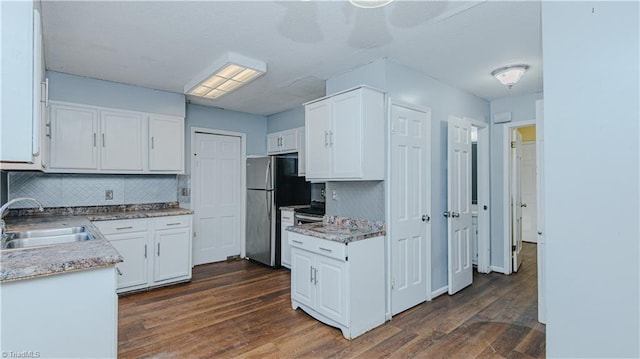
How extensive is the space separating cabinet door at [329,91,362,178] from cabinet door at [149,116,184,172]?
2.25 m

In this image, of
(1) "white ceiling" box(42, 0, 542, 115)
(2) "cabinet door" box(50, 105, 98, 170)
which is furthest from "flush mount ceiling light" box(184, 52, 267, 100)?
(2) "cabinet door" box(50, 105, 98, 170)

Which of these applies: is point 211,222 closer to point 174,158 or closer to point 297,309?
point 174,158

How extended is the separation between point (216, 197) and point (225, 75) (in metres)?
2.33

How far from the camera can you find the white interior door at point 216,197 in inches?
187

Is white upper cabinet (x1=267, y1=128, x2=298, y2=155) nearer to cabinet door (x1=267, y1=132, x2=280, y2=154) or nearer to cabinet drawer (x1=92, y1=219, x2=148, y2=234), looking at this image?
cabinet door (x1=267, y1=132, x2=280, y2=154)

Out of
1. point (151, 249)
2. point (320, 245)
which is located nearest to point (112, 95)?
point (151, 249)

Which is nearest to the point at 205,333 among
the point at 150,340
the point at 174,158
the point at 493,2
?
the point at 150,340

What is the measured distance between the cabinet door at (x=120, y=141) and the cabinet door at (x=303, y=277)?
7.65 feet

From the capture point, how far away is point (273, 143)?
5320mm

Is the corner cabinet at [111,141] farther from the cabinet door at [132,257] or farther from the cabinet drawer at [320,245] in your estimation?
the cabinet drawer at [320,245]

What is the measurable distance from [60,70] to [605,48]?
443cm

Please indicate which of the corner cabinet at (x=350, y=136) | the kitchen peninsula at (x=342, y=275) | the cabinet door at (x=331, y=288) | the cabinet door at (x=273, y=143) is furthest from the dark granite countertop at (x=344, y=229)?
the cabinet door at (x=273, y=143)

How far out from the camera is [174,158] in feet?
13.2

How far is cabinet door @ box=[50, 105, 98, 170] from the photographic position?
3.30m
